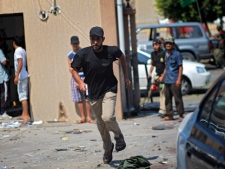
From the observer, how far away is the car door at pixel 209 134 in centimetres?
461

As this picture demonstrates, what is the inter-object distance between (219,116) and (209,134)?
0.56 m

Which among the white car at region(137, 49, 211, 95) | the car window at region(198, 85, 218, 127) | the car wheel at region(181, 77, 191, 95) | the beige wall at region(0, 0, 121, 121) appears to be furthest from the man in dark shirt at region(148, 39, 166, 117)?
the car window at region(198, 85, 218, 127)

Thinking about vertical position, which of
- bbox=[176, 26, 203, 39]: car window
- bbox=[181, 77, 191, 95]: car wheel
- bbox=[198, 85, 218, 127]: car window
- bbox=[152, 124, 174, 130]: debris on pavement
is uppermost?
bbox=[176, 26, 203, 39]: car window

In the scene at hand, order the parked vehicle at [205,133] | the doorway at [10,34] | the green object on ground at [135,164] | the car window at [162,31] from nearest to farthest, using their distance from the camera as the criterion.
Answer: the parked vehicle at [205,133] → the green object on ground at [135,164] → the doorway at [10,34] → the car window at [162,31]

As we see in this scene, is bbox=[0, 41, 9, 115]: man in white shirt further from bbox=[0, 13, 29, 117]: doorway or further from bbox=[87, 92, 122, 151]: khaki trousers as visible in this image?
bbox=[87, 92, 122, 151]: khaki trousers

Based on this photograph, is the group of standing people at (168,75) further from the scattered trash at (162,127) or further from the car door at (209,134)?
the car door at (209,134)

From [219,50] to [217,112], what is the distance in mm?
19683

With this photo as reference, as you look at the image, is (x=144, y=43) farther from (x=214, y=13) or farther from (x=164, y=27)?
(x=214, y=13)

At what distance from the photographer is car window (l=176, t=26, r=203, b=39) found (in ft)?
80.1

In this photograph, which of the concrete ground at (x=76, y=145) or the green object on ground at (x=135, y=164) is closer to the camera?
the green object on ground at (x=135, y=164)

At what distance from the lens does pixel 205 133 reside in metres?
5.00

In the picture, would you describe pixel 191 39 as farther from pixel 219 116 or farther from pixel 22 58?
pixel 219 116

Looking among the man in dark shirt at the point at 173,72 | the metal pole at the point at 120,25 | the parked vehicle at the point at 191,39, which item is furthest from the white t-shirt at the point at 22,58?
the parked vehicle at the point at 191,39

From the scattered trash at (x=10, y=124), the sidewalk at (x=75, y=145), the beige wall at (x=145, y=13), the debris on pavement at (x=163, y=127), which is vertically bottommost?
the sidewalk at (x=75, y=145)
